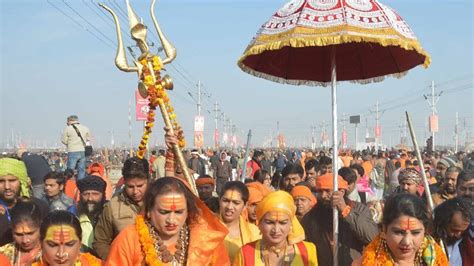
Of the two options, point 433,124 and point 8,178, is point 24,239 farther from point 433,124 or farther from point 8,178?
point 433,124

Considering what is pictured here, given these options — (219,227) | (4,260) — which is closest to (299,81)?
(219,227)

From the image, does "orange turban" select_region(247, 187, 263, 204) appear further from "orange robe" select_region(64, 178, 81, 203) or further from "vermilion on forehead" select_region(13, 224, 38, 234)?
"orange robe" select_region(64, 178, 81, 203)

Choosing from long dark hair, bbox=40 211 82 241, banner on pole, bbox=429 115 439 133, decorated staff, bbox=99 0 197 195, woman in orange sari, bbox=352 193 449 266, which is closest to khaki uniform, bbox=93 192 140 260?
decorated staff, bbox=99 0 197 195

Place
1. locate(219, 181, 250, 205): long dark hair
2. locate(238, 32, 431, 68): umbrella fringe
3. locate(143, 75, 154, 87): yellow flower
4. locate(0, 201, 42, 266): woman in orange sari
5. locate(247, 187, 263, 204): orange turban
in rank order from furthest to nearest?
locate(247, 187, 263, 204): orange turban → locate(219, 181, 250, 205): long dark hair → locate(143, 75, 154, 87): yellow flower → locate(238, 32, 431, 68): umbrella fringe → locate(0, 201, 42, 266): woman in orange sari

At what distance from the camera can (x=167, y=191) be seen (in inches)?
151

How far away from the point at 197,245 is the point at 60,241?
91cm

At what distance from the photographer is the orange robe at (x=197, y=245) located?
3.72 metres

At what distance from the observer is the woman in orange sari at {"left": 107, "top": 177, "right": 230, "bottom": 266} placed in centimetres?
373

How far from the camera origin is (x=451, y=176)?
681 centimetres

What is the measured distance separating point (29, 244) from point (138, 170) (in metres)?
1.24

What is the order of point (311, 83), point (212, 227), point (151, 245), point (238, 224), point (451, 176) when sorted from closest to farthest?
point (151, 245), point (212, 227), point (238, 224), point (311, 83), point (451, 176)

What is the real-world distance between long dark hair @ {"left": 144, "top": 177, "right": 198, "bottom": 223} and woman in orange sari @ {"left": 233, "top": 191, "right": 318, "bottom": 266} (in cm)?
56

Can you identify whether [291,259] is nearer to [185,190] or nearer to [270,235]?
[270,235]

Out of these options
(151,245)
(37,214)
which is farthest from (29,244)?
(151,245)
